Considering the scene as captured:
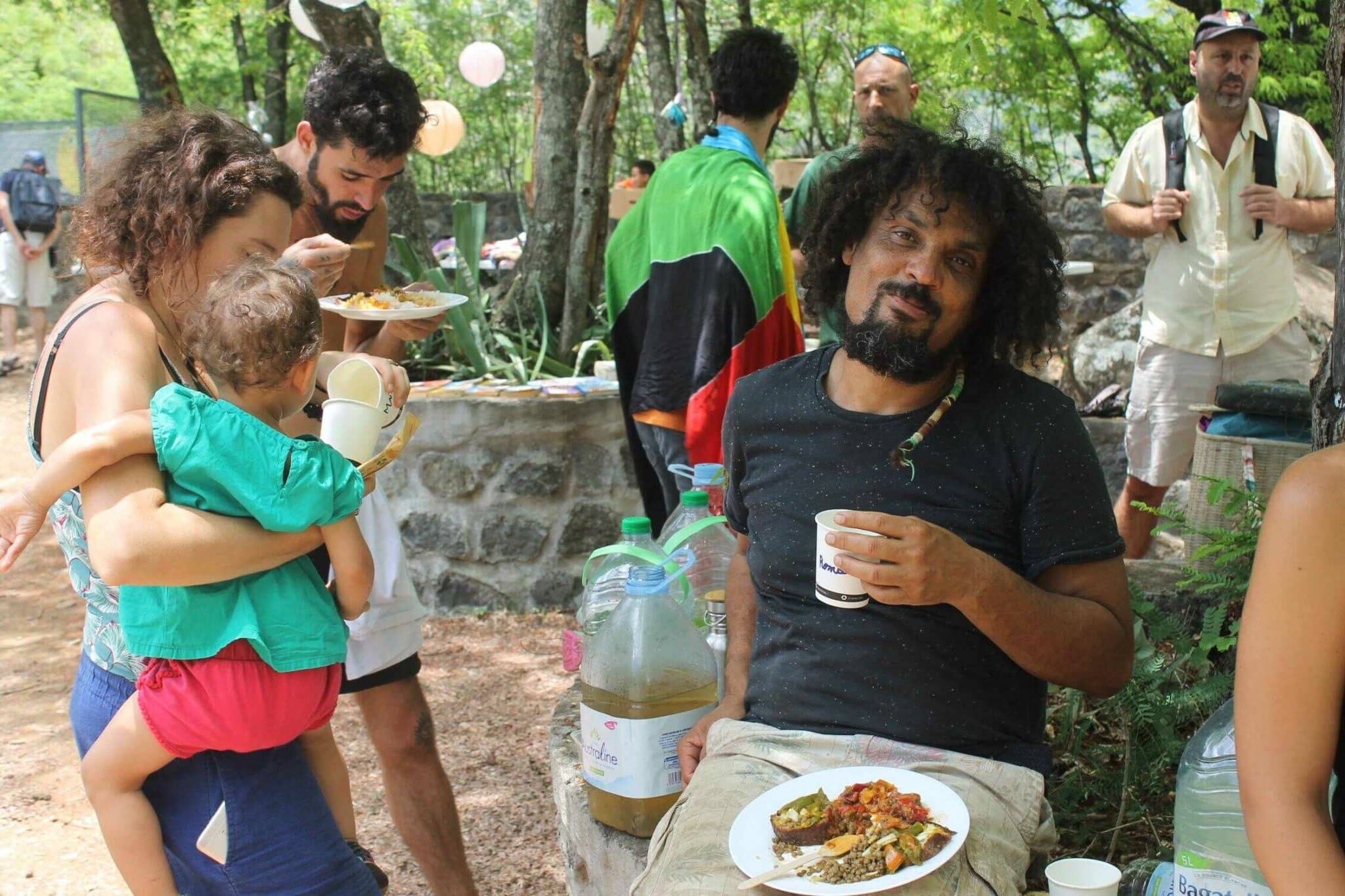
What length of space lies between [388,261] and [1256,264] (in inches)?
165

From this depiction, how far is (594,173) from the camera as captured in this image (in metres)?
6.02

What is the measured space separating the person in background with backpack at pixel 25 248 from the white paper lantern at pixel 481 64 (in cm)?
435

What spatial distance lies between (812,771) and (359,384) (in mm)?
1167

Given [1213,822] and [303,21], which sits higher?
[303,21]

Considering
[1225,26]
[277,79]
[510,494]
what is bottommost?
[510,494]

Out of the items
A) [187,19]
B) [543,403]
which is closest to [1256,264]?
[543,403]

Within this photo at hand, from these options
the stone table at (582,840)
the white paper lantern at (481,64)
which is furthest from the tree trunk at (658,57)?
the stone table at (582,840)

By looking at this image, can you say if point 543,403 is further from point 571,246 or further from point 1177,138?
point 1177,138

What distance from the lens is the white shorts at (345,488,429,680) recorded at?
3008 mm

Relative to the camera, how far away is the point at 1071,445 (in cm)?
209

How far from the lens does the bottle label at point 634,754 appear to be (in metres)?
2.26

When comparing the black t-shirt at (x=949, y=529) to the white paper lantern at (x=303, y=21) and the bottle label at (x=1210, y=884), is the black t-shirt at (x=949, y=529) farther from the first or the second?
the white paper lantern at (x=303, y=21)

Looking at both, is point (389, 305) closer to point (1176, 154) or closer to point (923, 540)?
point (923, 540)

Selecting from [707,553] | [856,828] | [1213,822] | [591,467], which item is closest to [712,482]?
[707,553]
